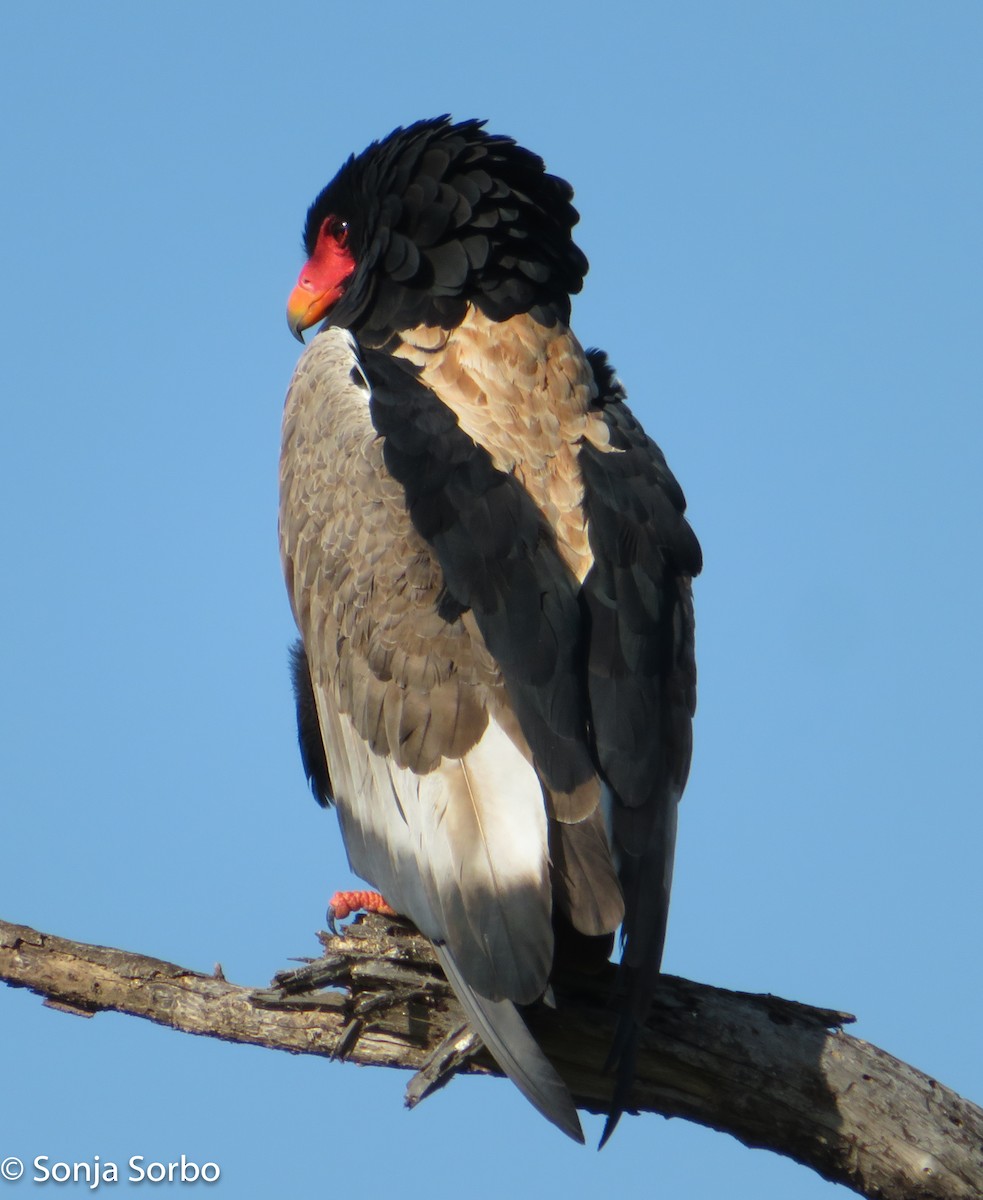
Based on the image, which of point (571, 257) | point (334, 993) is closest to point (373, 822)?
point (334, 993)

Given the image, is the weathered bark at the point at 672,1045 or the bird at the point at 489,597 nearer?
the bird at the point at 489,597

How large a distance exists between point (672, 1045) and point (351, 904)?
1.58 m

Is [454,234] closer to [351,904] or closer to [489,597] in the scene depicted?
[489,597]

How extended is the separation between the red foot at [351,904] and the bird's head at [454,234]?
2.57m

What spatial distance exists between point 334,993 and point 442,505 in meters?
1.88

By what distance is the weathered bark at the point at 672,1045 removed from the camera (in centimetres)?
558

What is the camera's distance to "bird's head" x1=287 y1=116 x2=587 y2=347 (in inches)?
287

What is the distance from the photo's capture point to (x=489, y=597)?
19.2ft

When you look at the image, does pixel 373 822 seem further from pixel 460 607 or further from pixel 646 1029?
pixel 646 1029

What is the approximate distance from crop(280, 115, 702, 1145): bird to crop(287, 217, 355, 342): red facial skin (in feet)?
1.07

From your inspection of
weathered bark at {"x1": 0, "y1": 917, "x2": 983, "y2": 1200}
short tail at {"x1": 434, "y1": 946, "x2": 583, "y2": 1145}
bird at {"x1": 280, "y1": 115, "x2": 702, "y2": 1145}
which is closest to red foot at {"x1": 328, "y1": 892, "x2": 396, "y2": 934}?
bird at {"x1": 280, "y1": 115, "x2": 702, "y2": 1145}

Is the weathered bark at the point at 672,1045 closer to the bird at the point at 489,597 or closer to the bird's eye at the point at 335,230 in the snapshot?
the bird at the point at 489,597

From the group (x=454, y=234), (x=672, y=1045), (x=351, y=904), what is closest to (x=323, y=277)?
(x=454, y=234)

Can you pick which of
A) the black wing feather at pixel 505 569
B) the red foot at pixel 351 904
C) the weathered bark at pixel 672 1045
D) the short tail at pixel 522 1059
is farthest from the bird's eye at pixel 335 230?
the short tail at pixel 522 1059
